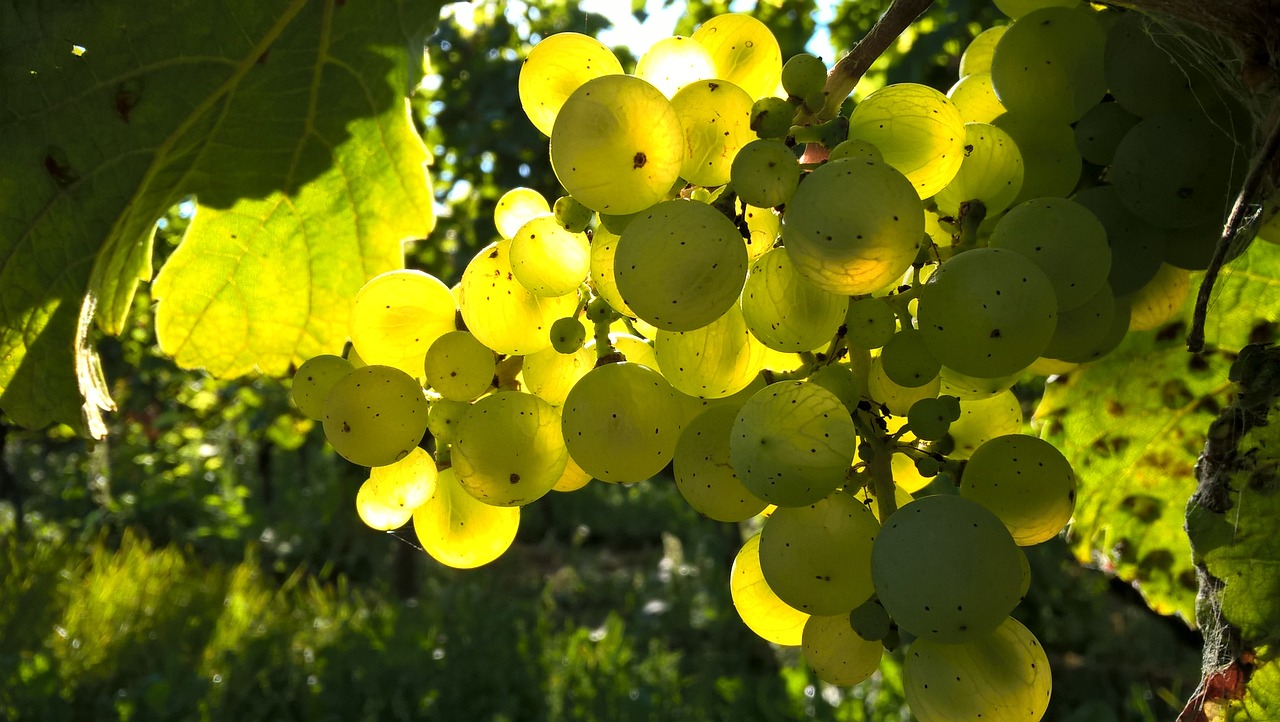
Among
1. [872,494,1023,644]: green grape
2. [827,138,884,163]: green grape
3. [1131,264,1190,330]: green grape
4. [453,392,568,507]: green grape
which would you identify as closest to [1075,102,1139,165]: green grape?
[1131,264,1190,330]: green grape

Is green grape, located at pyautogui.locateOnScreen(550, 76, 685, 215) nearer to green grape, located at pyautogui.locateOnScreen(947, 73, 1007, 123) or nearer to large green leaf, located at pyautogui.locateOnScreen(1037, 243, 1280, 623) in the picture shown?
green grape, located at pyautogui.locateOnScreen(947, 73, 1007, 123)

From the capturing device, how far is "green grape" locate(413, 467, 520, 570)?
736 mm

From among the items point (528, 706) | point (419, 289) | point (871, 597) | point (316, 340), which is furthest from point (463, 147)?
point (871, 597)

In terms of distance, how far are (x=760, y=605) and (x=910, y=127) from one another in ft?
1.10

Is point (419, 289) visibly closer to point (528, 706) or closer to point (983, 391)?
point (983, 391)

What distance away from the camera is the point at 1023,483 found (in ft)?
1.88

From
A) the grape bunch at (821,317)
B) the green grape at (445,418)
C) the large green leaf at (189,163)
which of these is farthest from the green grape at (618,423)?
the large green leaf at (189,163)

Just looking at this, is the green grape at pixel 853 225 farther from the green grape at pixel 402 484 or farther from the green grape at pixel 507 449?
the green grape at pixel 402 484

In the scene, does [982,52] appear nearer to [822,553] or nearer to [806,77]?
[806,77]

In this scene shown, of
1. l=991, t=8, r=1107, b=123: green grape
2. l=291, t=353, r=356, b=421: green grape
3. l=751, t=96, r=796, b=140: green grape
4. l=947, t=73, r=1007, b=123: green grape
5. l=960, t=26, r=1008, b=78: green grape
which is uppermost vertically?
l=751, t=96, r=796, b=140: green grape

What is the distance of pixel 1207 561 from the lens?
0.65m

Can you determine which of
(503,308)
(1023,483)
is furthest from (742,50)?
(1023,483)

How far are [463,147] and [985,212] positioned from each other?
3992mm

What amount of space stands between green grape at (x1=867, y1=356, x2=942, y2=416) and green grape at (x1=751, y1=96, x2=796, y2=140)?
0.16 meters
